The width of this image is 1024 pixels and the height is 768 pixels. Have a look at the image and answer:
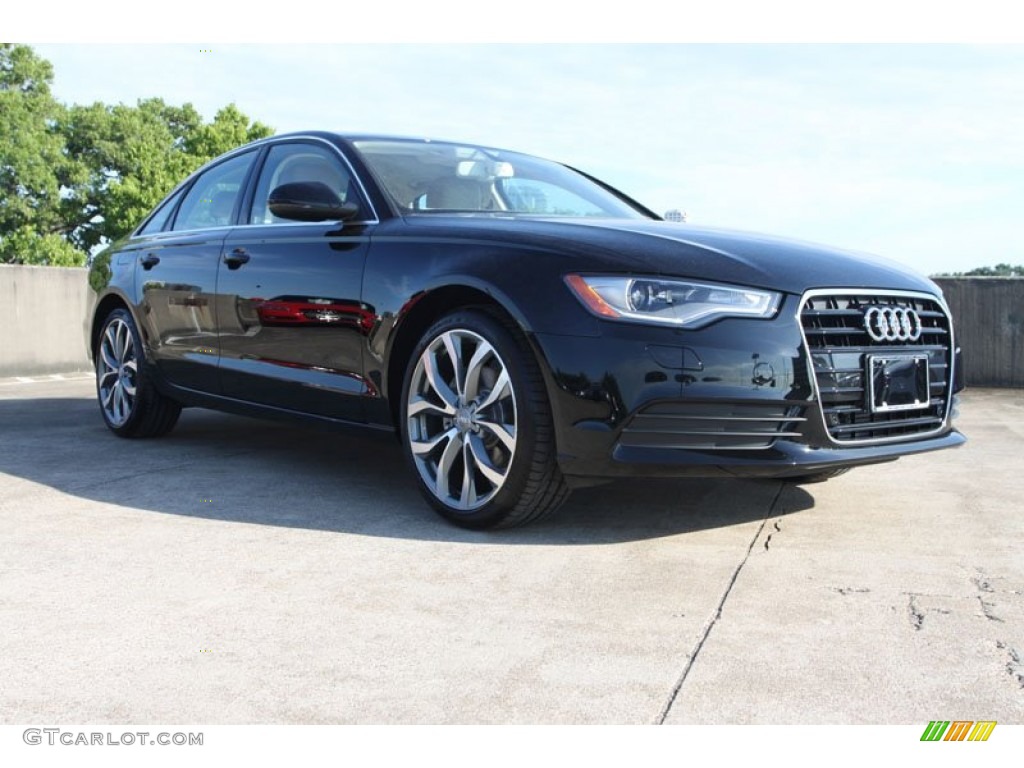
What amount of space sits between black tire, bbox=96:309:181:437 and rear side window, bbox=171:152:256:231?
2.30 ft

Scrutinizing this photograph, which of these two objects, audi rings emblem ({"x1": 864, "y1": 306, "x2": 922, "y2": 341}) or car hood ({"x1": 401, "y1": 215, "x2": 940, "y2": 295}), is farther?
audi rings emblem ({"x1": 864, "y1": 306, "x2": 922, "y2": 341})

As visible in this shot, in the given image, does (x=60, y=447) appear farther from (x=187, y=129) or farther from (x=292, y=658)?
(x=187, y=129)

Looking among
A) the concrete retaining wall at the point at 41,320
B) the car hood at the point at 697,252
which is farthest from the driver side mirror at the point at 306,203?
the concrete retaining wall at the point at 41,320

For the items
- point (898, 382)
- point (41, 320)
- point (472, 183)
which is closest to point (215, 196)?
point (472, 183)

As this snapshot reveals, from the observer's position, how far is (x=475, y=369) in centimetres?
389

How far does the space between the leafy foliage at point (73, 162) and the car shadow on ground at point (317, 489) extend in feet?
144

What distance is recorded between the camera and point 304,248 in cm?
470

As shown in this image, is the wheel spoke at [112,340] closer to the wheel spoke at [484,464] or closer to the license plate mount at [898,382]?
the wheel spoke at [484,464]

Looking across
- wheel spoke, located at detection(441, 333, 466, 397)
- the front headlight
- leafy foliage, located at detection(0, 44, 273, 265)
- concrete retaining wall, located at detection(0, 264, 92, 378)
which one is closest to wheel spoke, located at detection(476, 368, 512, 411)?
wheel spoke, located at detection(441, 333, 466, 397)

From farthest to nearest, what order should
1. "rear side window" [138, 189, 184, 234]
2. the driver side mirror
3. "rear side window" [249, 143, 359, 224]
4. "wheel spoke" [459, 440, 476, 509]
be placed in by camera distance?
"rear side window" [138, 189, 184, 234] < "rear side window" [249, 143, 359, 224] < the driver side mirror < "wheel spoke" [459, 440, 476, 509]

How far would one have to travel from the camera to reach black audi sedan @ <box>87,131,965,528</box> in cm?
354

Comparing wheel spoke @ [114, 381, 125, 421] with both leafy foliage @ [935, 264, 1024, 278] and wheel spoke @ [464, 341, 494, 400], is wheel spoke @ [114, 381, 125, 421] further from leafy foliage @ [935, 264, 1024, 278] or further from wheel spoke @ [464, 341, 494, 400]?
leafy foliage @ [935, 264, 1024, 278]
